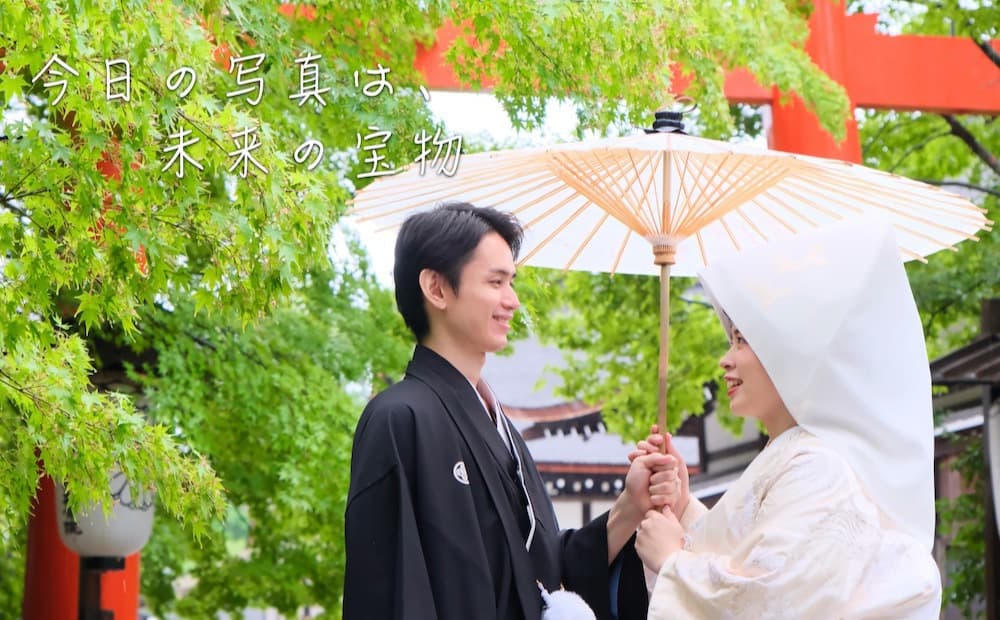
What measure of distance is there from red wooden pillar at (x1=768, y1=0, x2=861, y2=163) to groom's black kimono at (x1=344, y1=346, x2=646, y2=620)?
589cm

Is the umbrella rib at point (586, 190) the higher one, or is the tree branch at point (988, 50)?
the tree branch at point (988, 50)

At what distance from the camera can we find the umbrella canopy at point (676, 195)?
356 cm

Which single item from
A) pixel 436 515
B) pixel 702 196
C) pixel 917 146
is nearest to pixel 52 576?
pixel 702 196

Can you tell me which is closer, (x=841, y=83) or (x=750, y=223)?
(x=750, y=223)

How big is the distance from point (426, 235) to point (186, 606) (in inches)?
338

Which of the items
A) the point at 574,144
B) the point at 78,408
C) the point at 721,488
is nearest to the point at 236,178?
the point at 78,408

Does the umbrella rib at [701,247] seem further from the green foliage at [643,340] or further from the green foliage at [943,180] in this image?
the green foliage at [643,340]

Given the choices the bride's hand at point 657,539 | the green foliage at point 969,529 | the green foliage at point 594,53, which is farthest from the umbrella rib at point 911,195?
the green foliage at point 969,529

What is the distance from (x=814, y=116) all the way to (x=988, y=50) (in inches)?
59.4

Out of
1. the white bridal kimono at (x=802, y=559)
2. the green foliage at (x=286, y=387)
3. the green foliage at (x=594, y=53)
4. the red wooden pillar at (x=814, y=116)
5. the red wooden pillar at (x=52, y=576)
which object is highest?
the red wooden pillar at (x=814, y=116)

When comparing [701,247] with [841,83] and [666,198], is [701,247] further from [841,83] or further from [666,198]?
[841,83]

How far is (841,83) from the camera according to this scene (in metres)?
8.84

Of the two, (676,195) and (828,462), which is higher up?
(676,195)

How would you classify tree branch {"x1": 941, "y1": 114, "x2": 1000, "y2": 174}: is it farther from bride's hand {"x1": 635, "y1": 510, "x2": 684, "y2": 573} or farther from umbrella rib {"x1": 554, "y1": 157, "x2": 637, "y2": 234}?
bride's hand {"x1": 635, "y1": 510, "x2": 684, "y2": 573}
